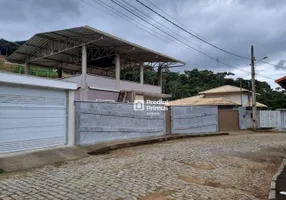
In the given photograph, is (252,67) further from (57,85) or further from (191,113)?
(57,85)

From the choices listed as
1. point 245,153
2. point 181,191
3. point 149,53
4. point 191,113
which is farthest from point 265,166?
point 149,53

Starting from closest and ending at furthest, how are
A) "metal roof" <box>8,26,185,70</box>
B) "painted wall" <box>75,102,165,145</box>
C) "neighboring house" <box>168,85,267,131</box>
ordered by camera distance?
"painted wall" <box>75,102,165,145</box> → "metal roof" <box>8,26,185,70</box> → "neighboring house" <box>168,85,267,131</box>

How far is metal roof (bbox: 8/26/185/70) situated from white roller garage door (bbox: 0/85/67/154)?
702cm

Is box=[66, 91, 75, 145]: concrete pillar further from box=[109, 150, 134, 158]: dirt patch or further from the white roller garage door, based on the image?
box=[109, 150, 134, 158]: dirt patch

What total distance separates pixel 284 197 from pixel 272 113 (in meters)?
25.8

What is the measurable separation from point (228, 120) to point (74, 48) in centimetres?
1473

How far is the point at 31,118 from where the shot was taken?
979 cm

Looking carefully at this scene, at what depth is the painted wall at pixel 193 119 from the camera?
18.9 metres

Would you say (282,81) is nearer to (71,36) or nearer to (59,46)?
(71,36)

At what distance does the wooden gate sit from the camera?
23.5m

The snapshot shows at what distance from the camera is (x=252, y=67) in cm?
2591

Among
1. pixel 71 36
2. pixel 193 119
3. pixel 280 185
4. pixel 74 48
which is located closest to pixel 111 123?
pixel 71 36

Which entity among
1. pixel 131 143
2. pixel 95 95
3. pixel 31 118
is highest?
pixel 95 95

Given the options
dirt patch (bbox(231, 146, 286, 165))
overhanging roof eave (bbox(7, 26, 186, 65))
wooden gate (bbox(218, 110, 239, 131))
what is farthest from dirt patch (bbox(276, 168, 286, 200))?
wooden gate (bbox(218, 110, 239, 131))
